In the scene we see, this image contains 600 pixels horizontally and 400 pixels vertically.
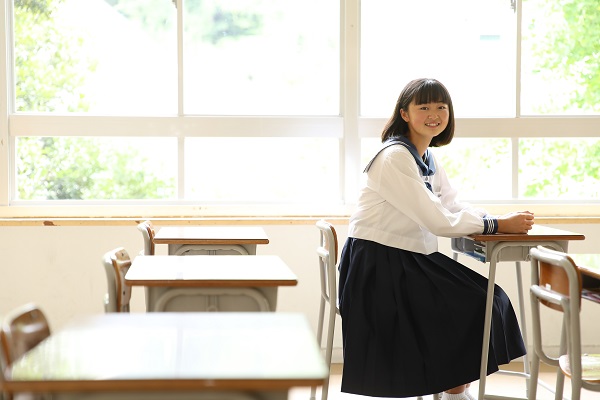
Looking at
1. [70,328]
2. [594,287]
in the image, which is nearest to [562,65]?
[594,287]

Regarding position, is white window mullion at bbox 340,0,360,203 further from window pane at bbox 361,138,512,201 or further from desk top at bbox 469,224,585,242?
desk top at bbox 469,224,585,242

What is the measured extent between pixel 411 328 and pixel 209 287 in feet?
4.06

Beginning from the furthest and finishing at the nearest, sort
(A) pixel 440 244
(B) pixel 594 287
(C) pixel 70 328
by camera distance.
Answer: (A) pixel 440 244 → (B) pixel 594 287 → (C) pixel 70 328

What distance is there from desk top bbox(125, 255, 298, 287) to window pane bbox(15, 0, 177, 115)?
220cm

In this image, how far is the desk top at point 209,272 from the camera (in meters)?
2.23

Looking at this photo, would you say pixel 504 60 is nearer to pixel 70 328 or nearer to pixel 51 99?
pixel 51 99

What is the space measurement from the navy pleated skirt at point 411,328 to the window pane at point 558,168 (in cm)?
179

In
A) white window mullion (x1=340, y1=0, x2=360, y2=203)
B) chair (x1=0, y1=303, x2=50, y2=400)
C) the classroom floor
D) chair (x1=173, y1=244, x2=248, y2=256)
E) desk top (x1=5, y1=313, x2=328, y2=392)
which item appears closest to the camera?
desk top (x1=5, y1=313, x2=328, y2=392)

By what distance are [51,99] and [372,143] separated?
6.08 ft

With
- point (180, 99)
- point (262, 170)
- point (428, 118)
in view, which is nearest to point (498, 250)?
point (428, 118)

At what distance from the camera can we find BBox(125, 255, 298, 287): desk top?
7.32ft

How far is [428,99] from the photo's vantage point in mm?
3457

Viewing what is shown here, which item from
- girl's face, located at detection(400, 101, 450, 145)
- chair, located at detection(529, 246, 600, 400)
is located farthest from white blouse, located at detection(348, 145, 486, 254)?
chair, located at detection(529, 246, 600, 400)

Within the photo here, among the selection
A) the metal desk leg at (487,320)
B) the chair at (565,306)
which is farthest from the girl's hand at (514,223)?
the chair at (565,306)
